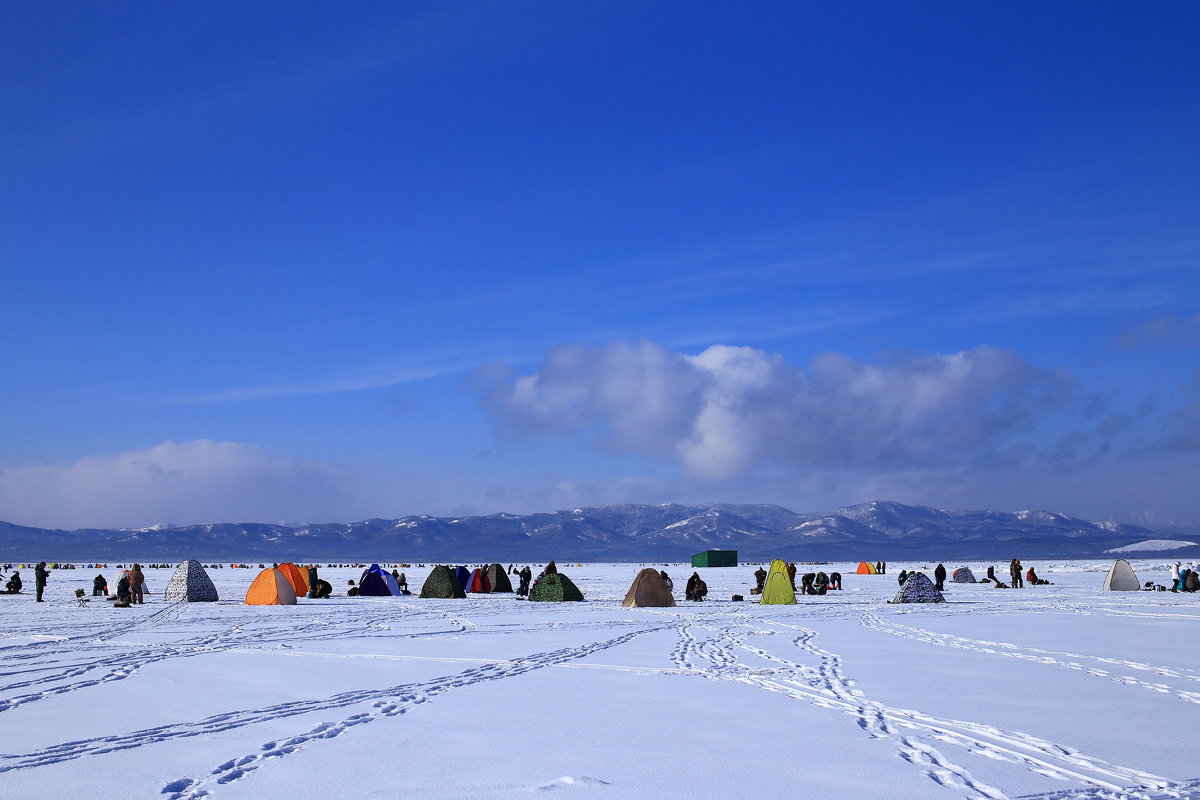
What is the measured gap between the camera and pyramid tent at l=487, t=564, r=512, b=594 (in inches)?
1641

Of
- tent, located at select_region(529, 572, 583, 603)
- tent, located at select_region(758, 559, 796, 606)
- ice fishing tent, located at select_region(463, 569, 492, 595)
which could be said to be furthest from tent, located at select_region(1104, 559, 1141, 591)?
ice fishing tent, located at select_region(463, 569, 492, 595)

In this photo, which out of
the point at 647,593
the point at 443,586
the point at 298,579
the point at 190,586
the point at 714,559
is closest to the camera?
the point at 647,593

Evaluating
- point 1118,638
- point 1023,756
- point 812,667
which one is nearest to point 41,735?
point 1023,756

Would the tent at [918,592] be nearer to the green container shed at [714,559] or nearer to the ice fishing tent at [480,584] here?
the ice fishing tent at [480,584]

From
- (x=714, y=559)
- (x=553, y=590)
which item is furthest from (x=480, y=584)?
(x=714, y=559)

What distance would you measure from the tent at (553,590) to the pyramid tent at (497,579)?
7221 millimetres

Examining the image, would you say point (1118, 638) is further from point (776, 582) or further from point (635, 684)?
point (776, 582)

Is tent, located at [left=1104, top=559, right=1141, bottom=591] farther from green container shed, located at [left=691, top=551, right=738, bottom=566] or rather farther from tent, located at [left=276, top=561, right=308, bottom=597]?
green container shed, located at [left=691, top=551, right=738, bottom=566]

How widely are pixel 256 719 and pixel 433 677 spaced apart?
12.0ft

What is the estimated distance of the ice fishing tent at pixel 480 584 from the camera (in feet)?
135

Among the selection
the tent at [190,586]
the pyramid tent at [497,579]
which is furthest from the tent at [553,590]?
the tent at [190,586]

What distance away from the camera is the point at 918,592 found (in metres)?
33.5

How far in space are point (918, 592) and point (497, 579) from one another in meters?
17.8

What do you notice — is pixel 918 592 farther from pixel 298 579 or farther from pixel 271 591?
pixel 298 579
